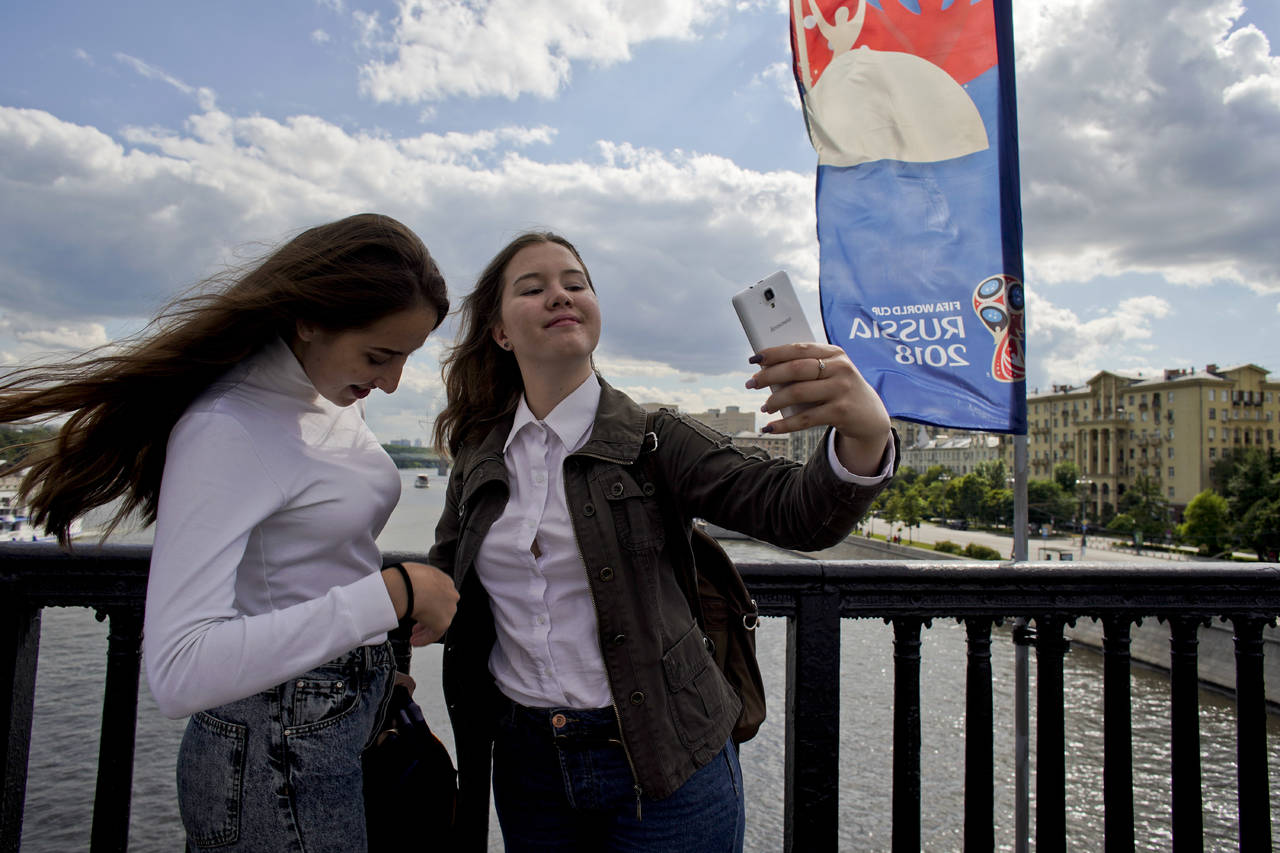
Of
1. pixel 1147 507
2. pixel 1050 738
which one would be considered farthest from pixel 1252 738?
pixel 1147 507

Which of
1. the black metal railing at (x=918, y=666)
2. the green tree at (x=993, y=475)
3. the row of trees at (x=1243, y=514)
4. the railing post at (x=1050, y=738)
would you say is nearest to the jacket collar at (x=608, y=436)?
the black metal railing at (x=918, y=666)

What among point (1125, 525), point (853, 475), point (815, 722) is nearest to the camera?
point (853, 475)

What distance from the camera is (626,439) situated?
4.96 ft

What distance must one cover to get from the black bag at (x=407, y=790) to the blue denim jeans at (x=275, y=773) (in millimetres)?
74

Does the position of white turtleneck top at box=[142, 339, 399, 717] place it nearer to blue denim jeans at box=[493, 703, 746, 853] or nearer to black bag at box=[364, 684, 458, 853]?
black bag at box=[364, 684, 458, 853]

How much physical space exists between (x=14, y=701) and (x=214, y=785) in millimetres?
1134

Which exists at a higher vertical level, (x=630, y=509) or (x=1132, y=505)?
(x=1132, y=505)

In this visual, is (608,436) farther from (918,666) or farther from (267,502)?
(918,666)

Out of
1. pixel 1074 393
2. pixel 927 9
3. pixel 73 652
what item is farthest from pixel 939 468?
pixel 927 9

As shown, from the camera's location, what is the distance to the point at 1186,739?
2.20 meters

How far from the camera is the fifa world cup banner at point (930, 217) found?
3.80 metres

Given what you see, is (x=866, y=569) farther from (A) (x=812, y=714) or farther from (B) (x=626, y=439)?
(B) (x=626, y=439)

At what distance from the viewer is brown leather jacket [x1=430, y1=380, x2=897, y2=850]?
1.40m

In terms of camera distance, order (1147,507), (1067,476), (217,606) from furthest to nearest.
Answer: (1067,476), (1147,507), (217,606)
